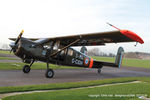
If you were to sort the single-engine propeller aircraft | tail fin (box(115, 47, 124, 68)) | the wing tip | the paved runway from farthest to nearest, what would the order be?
tail fin (box(115, 47, 124, 68)), the single-engine propeller aircraft, the paved runway, the wing tip

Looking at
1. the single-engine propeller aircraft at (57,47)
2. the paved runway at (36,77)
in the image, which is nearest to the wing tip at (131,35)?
the single-engine propeller aircraft at (57,47)

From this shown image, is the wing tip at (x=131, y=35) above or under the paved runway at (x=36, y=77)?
above

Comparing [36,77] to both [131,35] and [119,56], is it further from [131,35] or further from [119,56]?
[119,56]

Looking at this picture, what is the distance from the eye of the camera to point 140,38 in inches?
299

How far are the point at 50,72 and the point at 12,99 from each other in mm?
5120

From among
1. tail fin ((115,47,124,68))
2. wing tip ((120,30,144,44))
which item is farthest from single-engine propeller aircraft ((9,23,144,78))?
tail fin ((115,47,124,68))

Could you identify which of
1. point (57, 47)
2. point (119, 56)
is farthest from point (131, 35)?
point (119, 56)

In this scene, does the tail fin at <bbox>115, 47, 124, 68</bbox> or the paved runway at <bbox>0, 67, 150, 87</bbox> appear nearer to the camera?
the paved runway at <bbox>0, 67, 150, 87</bbox>

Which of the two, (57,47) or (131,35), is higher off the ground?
(131,35)

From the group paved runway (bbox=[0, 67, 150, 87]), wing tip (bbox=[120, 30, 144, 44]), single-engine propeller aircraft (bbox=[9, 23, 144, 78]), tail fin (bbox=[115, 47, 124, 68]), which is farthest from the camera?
tail fin (bbox=[115, 47, 124, 68])

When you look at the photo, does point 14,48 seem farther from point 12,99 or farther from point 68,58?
point 12,99

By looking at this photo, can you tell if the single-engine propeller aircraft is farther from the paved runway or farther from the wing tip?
the paved runway

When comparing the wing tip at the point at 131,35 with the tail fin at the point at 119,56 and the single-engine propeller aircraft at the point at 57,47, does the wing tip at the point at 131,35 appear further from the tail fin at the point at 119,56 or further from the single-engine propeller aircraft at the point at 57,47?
the tail fin at the point at 119,56

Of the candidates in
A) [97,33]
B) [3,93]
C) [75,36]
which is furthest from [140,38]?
[3,93]
